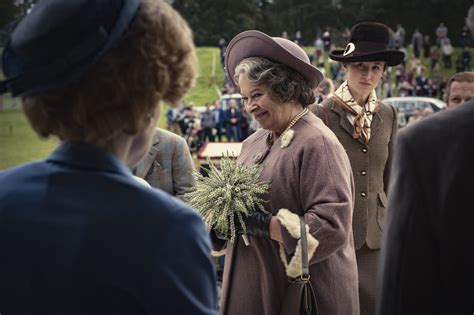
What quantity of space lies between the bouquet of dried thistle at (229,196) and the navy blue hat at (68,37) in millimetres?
1534

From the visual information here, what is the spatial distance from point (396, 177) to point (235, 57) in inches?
74.1

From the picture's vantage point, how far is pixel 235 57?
299 centimetres

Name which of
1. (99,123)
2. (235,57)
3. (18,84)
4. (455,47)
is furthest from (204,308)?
(455,47)

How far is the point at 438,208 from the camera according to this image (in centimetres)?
117

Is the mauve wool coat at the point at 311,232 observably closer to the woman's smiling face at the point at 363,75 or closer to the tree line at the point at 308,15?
the woman's smiling face at the point at 363,75

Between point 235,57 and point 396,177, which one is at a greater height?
point 235,57

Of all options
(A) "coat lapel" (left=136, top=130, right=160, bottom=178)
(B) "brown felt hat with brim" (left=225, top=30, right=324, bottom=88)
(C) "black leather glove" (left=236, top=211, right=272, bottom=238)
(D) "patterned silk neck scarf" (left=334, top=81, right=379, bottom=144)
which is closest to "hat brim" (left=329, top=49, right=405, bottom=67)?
(D) "patterned silk neck scarf" (left=334, top=81, right=379, bottom=144)

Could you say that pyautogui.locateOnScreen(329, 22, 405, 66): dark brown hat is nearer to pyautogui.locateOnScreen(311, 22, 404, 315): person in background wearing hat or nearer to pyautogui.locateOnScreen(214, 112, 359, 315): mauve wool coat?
pyautogui.locateOnScreen(311, 22, 404, 315): person in background wearing hat

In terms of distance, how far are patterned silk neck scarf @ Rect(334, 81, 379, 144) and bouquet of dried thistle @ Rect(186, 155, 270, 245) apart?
1.10 meters

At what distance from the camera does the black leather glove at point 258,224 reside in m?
2.68

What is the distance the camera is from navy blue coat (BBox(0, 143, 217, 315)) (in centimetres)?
120

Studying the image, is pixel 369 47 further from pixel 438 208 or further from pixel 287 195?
pixel 438 208

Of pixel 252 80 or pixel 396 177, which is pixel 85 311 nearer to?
pixel 396 177

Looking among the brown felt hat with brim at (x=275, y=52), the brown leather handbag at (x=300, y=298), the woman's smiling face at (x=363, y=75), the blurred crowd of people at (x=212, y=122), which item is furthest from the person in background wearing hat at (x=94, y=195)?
the blurred crowd of people at (x=212, y=122)
